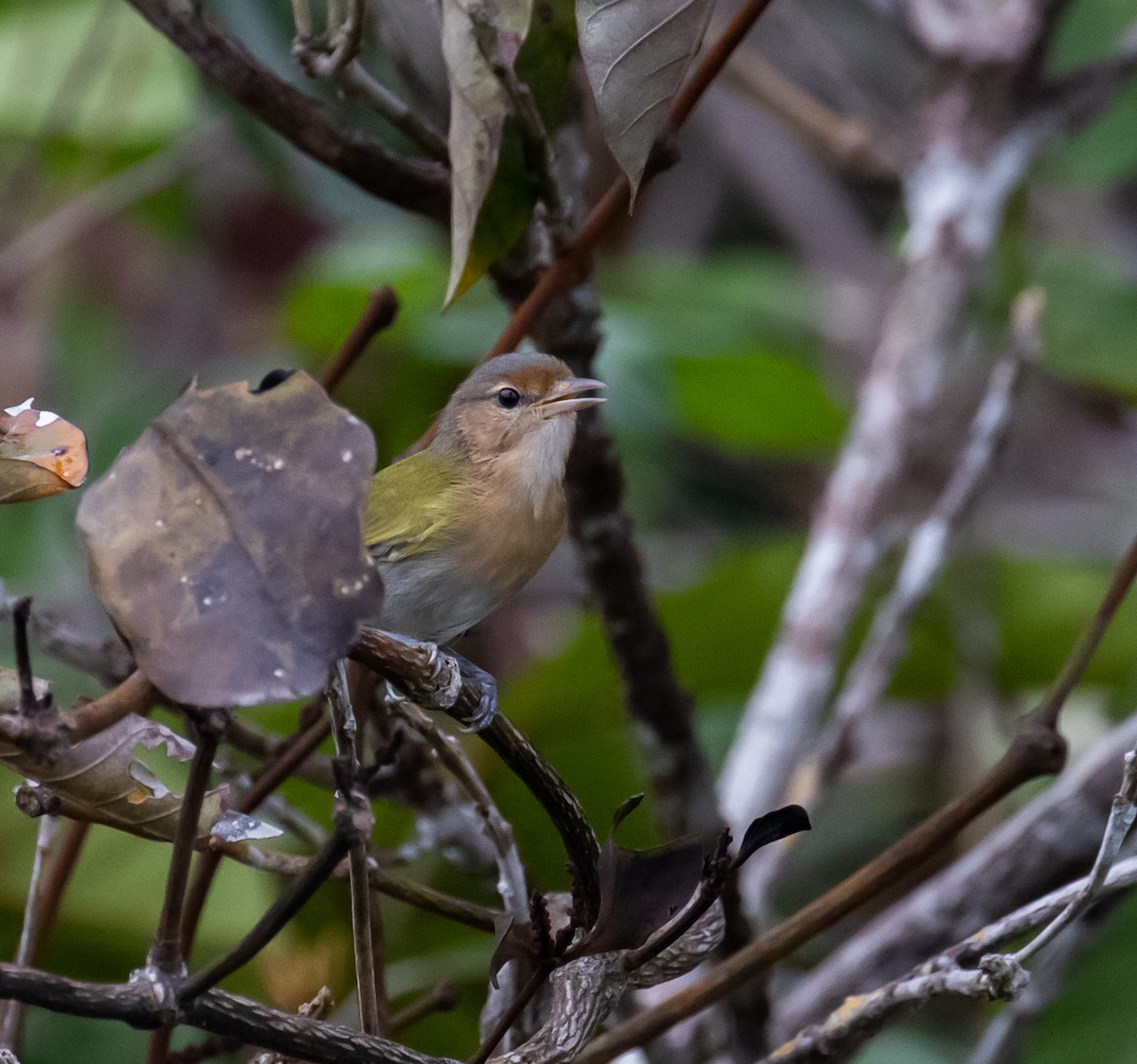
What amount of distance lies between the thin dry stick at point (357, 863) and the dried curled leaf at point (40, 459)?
0.65 ft

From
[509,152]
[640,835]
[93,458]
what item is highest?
[509,152]

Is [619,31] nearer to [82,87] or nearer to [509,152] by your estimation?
[509,152]

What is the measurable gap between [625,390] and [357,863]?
164 centimetres

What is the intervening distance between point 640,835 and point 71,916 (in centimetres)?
71

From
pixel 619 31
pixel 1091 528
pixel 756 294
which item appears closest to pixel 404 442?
pixel 756 294

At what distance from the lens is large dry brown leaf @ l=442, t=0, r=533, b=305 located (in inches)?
38.9

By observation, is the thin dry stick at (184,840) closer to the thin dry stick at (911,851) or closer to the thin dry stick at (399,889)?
the thin dry stick at (399,889)

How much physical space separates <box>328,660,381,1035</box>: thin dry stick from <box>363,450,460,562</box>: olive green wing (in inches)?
27.7

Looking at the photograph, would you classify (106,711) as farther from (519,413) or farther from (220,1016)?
(519,413)

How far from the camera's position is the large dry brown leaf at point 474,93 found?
3.24ft

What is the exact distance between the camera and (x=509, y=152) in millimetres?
1182

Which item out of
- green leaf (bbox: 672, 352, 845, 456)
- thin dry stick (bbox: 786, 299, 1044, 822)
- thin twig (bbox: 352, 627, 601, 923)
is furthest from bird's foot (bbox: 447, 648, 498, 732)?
green leaf (bbox: 672, 352, 845, 456)

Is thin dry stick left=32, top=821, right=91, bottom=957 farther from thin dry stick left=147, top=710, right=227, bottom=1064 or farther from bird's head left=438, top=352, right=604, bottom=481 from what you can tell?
bird's head left=438, top=352, right=604, bottom=481

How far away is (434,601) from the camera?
1.48 meters
